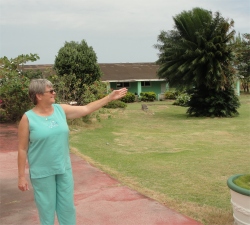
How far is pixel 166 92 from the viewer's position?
3453cm

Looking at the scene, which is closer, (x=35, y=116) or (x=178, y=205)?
(x=35, y=116)

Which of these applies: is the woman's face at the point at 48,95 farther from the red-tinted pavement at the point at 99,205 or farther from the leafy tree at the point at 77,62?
the leafy tree at the point at 77,62

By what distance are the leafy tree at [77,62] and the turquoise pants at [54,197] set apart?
14009 millimetres

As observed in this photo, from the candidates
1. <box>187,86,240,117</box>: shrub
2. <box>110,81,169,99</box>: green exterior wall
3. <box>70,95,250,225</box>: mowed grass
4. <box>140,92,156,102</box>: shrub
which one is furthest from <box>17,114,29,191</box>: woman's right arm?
<box>110,81,169,99</box>: green exterior wall

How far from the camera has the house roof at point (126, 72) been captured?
3453cm

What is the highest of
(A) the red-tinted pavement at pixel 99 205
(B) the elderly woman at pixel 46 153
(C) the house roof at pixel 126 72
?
(C) the house roof at pixel 126 72

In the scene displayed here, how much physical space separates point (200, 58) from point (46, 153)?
15.9 m

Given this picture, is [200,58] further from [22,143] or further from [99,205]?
[22,143]

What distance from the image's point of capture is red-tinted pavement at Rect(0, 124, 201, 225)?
4180mm

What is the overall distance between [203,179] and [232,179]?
238cm

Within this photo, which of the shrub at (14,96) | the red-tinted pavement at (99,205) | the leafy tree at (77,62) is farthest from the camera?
the leafy tree at (77,62)

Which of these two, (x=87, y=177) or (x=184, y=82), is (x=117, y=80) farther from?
(x=87, y=177)

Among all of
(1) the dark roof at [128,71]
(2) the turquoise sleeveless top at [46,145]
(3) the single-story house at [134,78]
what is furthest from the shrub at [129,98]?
(2) the turquoise sleeveless top at [46,145]

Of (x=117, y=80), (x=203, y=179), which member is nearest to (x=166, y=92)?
(x=117, y=80)
